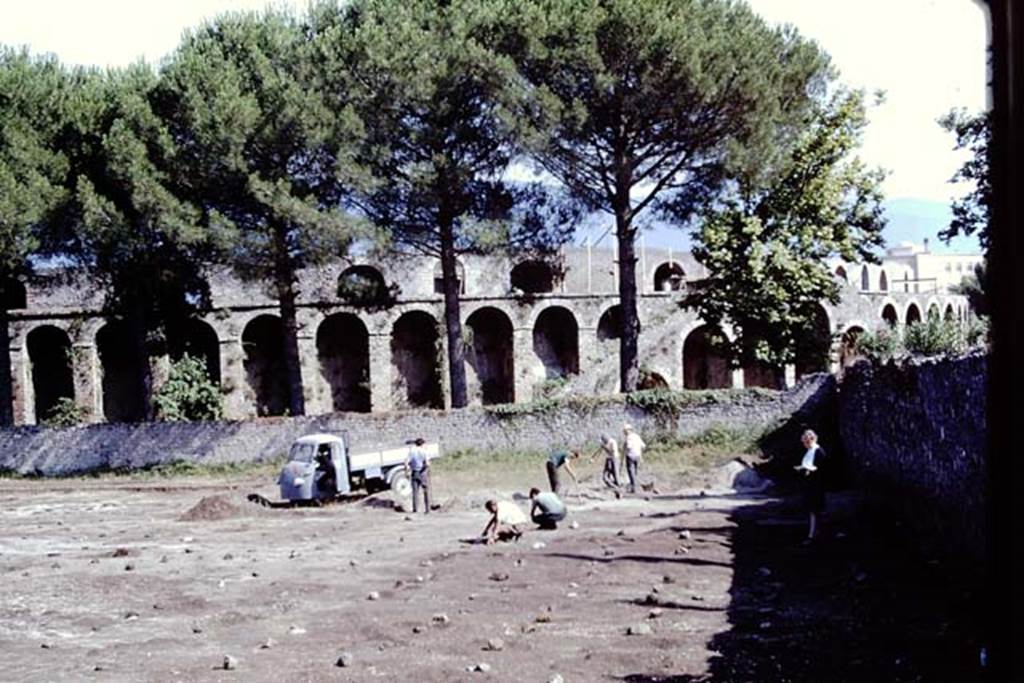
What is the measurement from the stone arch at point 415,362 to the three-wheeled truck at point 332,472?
61.2ft

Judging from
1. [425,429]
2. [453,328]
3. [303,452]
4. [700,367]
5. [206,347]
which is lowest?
[425,429]

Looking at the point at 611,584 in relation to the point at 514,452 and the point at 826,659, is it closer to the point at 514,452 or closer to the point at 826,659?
the point at 826,659

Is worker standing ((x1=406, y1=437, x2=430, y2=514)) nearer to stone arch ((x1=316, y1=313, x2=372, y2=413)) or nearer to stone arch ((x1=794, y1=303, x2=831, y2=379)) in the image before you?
stone arch ((x1=794, y1=303, x2=831, y2=379))

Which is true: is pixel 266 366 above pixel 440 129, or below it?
below

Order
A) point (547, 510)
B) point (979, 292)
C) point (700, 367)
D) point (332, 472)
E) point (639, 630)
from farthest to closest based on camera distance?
point (700, 367), point (332, 472), point (979, 292), point (547, 510), point (639, 630)

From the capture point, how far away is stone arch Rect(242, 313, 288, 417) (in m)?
42.3

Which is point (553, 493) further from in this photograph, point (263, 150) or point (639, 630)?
point (263, 150)

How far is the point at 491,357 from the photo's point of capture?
44500mm

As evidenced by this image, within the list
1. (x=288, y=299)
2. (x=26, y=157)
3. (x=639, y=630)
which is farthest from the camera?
(x=288, y=299)

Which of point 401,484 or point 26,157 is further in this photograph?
point 26,157

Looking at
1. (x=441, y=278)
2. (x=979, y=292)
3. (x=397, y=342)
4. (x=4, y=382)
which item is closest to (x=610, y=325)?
(x=441, y=278)

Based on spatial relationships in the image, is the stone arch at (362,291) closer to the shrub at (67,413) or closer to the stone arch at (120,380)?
the shrub at (67,413)

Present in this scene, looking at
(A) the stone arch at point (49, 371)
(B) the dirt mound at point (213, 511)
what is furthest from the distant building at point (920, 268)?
(B) the dirt mound at point (213, 511)

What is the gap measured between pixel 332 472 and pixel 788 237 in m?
14.4
